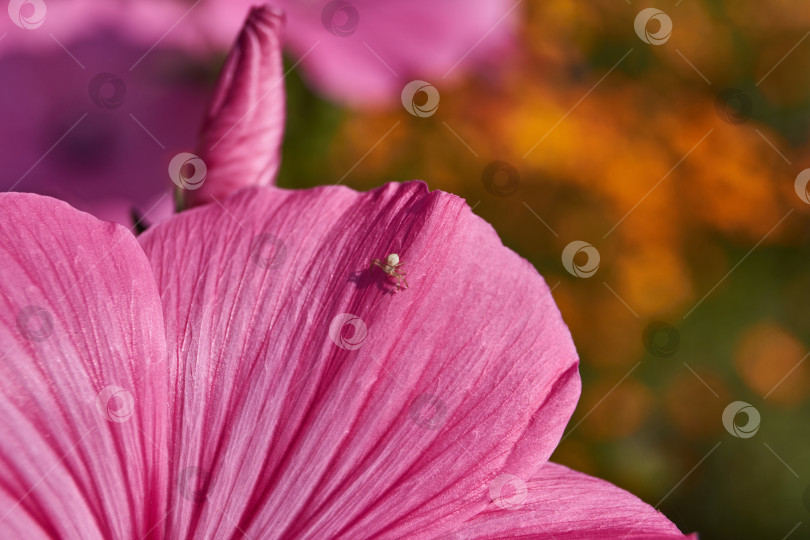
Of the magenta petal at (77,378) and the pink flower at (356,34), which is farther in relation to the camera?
the pink flower at (356,34)

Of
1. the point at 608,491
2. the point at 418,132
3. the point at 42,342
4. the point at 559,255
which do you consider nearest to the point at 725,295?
the point at 559,255
